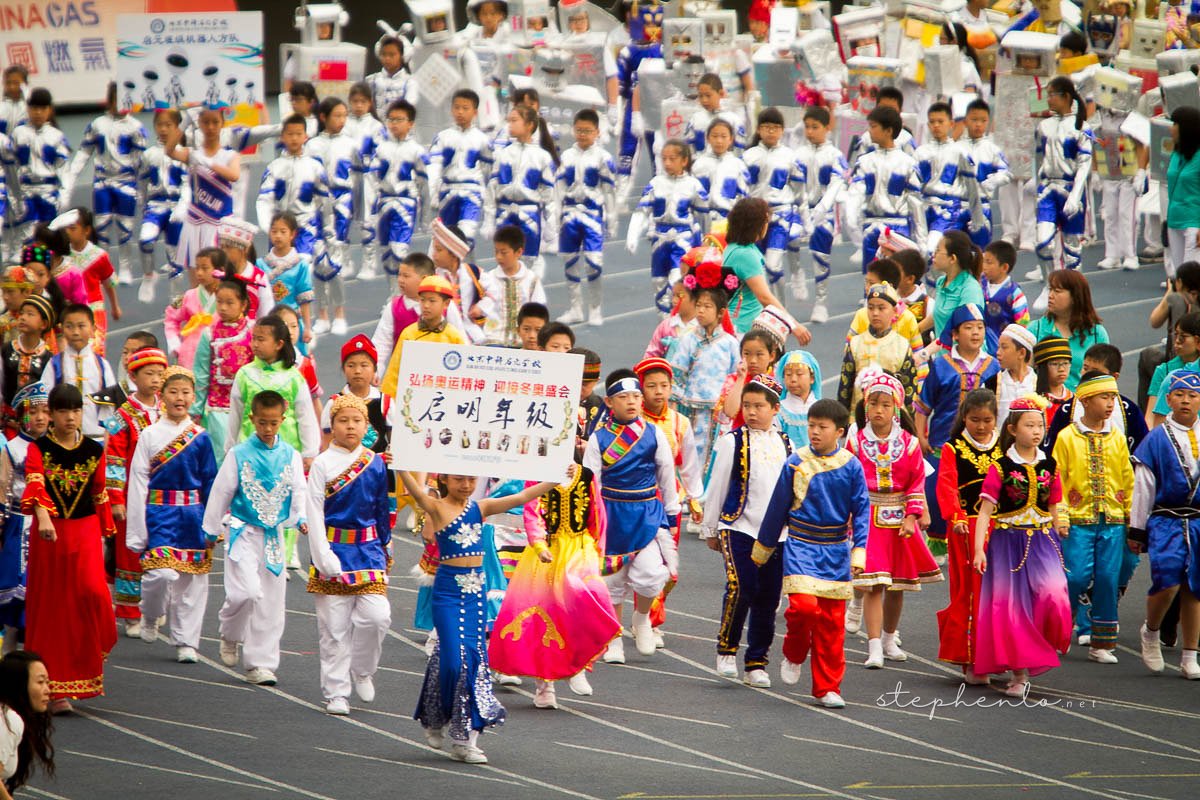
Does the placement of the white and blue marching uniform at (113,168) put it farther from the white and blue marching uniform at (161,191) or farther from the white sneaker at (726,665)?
the white sneaker at (726,665)

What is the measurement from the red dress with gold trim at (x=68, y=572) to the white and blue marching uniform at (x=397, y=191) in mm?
8537

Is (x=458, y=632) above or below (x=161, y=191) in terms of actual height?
below

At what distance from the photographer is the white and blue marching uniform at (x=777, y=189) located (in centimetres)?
1644

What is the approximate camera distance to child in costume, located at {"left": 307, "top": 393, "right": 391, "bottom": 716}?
8602 millimetres

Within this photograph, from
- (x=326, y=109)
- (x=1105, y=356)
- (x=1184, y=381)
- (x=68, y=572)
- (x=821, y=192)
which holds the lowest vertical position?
(x=68, y=572)

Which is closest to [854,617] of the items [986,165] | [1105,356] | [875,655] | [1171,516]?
[875,655]

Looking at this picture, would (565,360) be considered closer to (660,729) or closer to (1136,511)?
(660,729)

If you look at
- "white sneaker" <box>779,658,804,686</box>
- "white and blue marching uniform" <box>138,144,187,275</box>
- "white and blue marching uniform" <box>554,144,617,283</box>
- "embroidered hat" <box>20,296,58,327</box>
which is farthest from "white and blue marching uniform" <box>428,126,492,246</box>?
"white sneaker" <box>779,658,804,686</box>

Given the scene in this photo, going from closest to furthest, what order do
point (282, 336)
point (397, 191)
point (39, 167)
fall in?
1. point (282, 336)
2. point (397, 191)
3. point (39, 167)

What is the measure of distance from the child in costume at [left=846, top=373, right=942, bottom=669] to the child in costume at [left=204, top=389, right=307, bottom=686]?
2820 millimetres

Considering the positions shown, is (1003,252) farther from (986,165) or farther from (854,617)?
(986,165)

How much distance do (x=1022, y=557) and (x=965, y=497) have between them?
1.27ft

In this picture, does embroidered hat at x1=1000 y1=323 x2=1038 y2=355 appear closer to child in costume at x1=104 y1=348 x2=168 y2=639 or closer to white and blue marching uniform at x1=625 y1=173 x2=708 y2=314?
child in costume at x1=104 y1=348 x2=168 y2=639

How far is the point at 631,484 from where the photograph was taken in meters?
9.41
